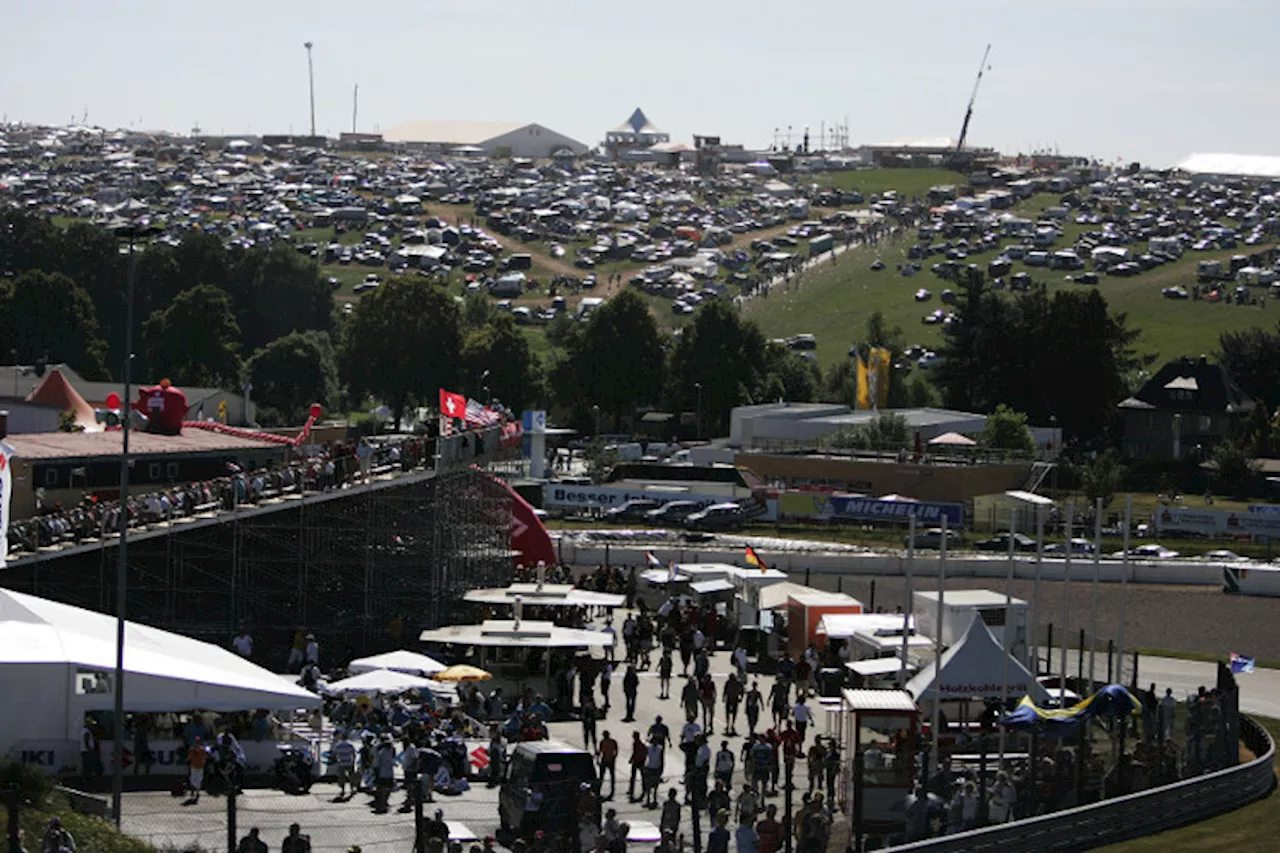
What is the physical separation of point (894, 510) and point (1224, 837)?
40621 millimetres

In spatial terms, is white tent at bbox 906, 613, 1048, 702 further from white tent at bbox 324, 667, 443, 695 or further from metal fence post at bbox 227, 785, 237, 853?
metal fence post at bbox 227, 785, 237, 853

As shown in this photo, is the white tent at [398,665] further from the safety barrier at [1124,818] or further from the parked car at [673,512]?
the parked car at [673,512]

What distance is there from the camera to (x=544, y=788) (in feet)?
84.7

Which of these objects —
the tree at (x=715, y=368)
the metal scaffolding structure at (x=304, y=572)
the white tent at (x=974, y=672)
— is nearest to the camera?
the white tent at (x=974, y=672)

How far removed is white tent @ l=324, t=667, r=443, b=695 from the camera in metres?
32.8

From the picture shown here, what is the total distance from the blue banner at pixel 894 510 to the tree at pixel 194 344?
48.4m

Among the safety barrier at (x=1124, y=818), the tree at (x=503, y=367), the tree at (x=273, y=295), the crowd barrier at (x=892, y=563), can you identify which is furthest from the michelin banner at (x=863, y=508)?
the tree at (x=273, y=295)

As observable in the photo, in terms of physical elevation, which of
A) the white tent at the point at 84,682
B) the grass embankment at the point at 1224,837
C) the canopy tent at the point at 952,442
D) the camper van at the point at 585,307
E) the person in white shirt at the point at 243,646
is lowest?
the grass embankment at the point at 1224,837

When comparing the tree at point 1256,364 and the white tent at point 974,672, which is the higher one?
the tree at point 1256,364

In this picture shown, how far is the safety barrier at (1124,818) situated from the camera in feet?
84.0

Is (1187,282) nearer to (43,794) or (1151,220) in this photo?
(1151,220)

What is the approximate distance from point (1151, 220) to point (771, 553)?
142449mm

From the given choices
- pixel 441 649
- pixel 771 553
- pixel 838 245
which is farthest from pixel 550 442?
pixel 838 245

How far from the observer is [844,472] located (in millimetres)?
75812
